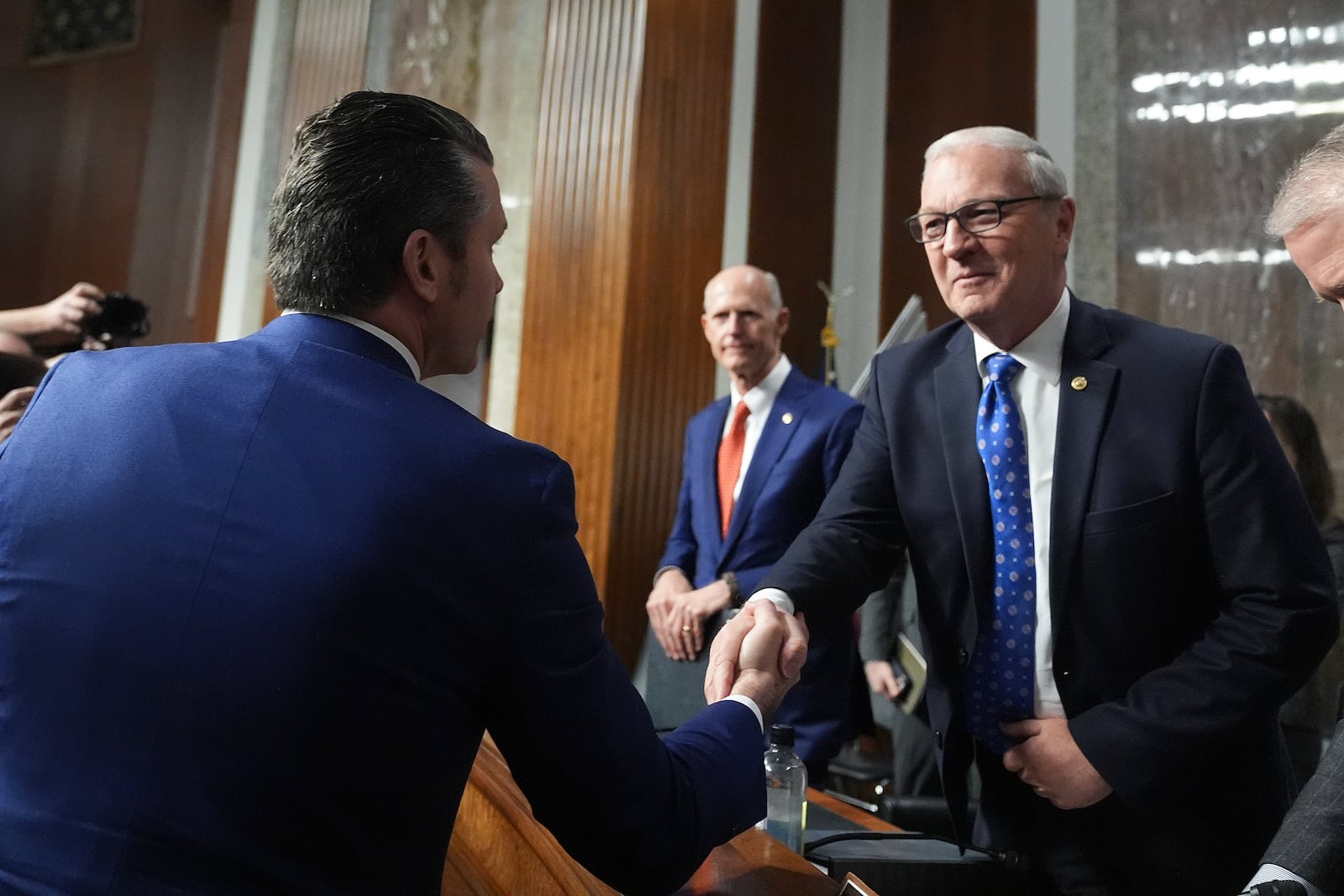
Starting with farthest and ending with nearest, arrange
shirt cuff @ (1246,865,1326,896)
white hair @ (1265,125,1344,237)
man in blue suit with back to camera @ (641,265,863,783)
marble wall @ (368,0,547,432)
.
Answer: marble wall @ (368,0,547,432)
man in blue suit with back to camera @ (641,265,863,783)
white hair @ (1265,125,1344,237)
shirt cuff @ (1246,865,1326,896)

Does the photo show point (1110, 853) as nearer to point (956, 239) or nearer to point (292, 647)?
point (956, 239)

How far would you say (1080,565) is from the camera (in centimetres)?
156

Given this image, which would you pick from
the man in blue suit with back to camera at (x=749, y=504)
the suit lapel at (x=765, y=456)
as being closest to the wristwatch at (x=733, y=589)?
the man in blue suit with back to camera at (x=749, y=504)

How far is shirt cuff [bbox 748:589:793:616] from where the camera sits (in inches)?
64.7

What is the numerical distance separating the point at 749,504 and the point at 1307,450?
1.64 metres

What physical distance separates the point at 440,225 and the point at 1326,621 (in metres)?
1.27

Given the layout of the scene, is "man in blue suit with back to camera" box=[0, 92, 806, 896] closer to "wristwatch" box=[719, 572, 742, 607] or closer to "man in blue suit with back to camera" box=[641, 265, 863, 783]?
"man in blue suit with back to camera" box=[641, 265, 863, 783]

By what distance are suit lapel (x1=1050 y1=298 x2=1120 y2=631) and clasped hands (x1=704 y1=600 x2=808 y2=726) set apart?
1.29 ft

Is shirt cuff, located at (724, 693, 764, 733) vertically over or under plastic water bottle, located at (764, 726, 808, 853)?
over

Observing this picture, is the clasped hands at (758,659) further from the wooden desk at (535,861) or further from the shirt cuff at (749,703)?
the wooden desk at (535,861)

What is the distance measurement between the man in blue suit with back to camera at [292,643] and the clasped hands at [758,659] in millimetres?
262

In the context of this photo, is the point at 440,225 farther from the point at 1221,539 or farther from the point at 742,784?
the point at 1221,539

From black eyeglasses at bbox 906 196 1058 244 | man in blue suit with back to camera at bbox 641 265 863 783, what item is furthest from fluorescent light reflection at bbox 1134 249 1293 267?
black eyeglasses at bbox 906 196 1058 244

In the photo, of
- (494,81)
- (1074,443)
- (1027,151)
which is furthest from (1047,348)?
(494,81)
